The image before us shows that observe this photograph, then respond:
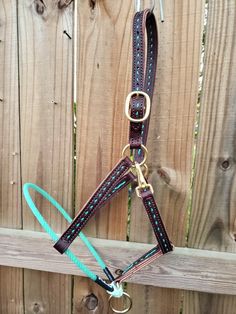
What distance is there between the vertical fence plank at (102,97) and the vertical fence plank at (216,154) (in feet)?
0.58

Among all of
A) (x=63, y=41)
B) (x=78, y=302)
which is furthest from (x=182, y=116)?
(x=78, y=302)

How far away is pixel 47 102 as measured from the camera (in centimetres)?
64

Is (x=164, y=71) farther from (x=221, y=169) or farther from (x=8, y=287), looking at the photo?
(x=8, y=287)

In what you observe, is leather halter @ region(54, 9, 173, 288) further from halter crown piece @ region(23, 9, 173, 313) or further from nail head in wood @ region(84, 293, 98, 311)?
nail head in wood @ region(84, 293, 98, 311)

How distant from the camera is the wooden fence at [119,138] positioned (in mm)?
568

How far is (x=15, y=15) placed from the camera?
621 millimetres

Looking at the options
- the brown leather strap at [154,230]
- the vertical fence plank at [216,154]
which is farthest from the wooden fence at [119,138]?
the brown leather strap at [154,230]

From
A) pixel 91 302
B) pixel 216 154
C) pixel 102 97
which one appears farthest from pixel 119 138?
pixel 91 302

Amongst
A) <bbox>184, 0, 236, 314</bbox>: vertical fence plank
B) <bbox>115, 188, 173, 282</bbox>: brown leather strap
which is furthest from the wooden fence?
<bbox>115, 188, 173, 282</bbox>: brown leather strap

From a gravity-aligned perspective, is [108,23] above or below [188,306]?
above

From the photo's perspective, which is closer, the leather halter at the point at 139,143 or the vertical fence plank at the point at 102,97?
the leather halter at the point at 139,143

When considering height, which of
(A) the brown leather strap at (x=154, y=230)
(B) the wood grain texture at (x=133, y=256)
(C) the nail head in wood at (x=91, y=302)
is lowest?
(C) the nail head in wood at (x=91, y=302)

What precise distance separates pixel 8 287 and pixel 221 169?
687 millimetres

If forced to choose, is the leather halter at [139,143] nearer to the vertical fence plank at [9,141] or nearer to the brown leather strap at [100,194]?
the brown leather strap at [100,194]
